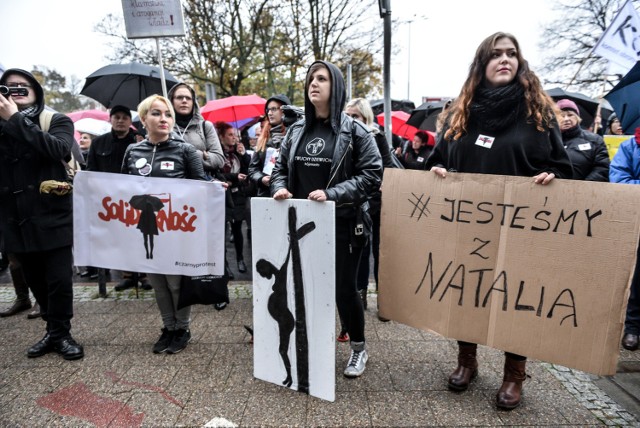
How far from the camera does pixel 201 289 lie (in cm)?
304

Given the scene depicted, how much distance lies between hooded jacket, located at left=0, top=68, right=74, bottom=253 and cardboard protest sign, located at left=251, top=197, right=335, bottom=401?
164 centimetres

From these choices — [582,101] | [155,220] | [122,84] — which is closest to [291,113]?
[155,220]

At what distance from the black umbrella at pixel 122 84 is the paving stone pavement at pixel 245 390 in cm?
365

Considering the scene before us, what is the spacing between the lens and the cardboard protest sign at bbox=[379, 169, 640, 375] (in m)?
1.99

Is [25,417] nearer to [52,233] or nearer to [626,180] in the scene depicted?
[52,233]

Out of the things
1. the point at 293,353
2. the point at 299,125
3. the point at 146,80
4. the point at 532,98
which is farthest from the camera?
the point at 146,80

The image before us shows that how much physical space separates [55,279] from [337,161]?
230cm

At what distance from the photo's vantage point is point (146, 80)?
5883 millimetres

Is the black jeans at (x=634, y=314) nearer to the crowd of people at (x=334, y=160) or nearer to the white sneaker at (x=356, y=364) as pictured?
the crowd of people at (x=334, y=160)

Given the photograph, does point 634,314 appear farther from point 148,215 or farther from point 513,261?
point 148,215

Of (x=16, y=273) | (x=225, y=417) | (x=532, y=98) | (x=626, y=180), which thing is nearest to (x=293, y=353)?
(x=225, y=417)

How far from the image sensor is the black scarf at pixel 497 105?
224 centimetres

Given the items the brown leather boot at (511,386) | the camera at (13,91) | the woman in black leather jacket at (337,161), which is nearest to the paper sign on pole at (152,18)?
the camera at (13,91)

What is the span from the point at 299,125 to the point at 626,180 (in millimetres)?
2721
